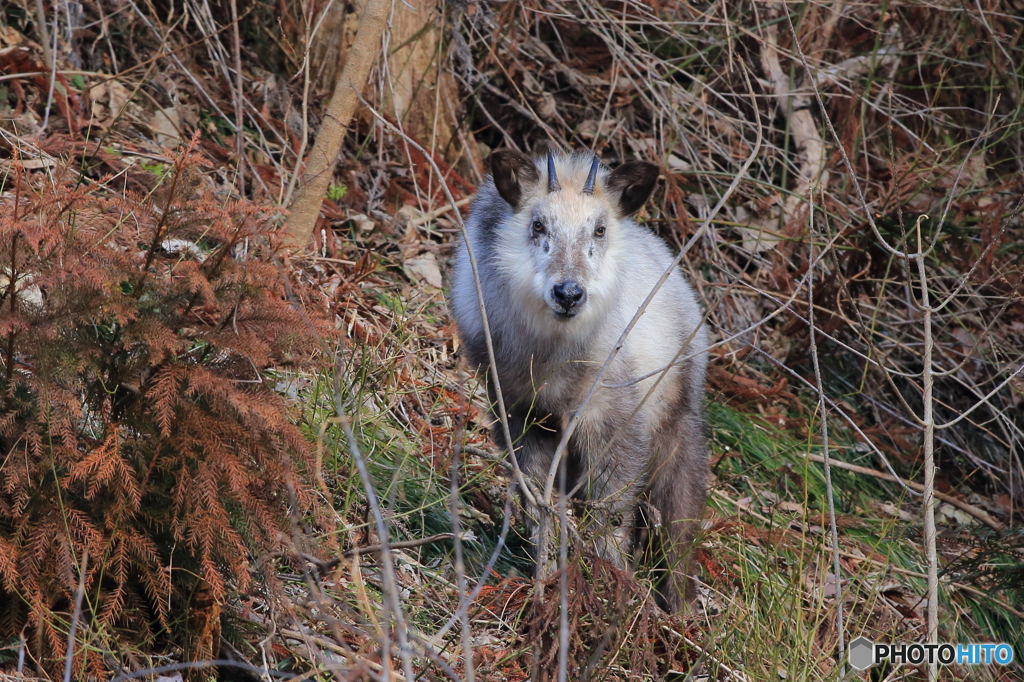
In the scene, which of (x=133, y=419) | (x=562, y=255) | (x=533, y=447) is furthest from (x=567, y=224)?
(x=133, y=419)

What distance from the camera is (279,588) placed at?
9.11 feet

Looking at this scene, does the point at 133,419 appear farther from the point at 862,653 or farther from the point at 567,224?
the point at 862,653

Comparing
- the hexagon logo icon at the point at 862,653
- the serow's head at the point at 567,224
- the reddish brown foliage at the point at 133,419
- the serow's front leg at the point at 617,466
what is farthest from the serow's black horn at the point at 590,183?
the hexagon logo icon at the point at 862,653

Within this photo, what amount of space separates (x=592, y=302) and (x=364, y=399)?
103 centimetres

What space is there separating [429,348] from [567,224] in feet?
4.54

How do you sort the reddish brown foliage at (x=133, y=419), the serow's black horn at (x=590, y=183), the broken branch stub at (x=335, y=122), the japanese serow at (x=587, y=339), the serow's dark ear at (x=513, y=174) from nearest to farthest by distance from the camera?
the reddish brown foliage at (x=133, y=419) < the japanese serow at (x=587, y=339) < the serow's dark ear at (x=513, y=174) < the serow's black horn at (x=590, y=183) < the broken branch stub at (x=335, y=122)

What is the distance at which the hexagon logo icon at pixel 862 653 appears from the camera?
3.30m

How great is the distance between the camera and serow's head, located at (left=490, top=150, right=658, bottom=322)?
363 cm

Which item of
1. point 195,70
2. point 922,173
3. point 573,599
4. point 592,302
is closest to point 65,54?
point 195,70

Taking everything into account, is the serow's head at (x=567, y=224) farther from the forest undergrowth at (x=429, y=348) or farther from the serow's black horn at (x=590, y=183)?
the forest undergrowth at (x=429, y=348)

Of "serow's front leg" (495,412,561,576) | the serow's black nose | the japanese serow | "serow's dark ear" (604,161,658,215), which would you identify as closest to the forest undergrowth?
"serow's front leg" (495,412,561,576)

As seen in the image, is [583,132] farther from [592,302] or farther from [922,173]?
[592,302]

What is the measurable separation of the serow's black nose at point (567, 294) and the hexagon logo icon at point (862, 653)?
154 centimetres

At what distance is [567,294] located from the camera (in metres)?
3.54
